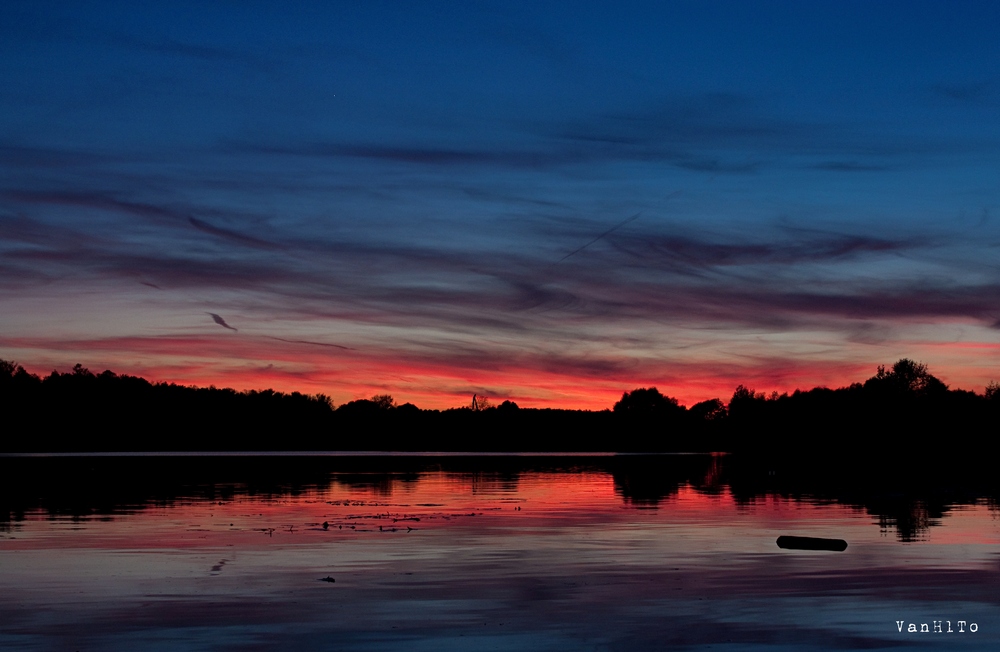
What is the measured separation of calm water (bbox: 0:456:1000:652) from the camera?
23.1 m

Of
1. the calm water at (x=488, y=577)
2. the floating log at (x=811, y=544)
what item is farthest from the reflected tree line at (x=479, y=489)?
the floating log at (x=811, y=544)

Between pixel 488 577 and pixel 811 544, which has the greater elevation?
pixel 811 544

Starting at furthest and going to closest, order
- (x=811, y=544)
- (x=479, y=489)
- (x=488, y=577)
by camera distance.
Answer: (x=479, y=489), (x=811, y=544), (x=488, y=577)

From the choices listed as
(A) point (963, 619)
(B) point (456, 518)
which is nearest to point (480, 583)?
(A) point (963, 619)

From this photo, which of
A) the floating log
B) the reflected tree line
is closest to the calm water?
the floating log

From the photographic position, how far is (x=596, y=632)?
23453 mm

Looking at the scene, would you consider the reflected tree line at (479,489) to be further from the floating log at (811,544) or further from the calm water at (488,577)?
the floating log at (811,544)

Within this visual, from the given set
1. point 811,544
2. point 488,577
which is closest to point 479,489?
point 811,544

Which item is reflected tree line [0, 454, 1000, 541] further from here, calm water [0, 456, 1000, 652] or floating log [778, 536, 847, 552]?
floating log [778, 536, 847, 552]

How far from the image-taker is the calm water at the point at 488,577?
23109mm

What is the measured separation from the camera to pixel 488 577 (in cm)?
3180

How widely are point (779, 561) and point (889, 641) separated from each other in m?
12.9

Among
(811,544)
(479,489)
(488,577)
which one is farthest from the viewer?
(479,489)

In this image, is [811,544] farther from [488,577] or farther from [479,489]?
[479,489]
